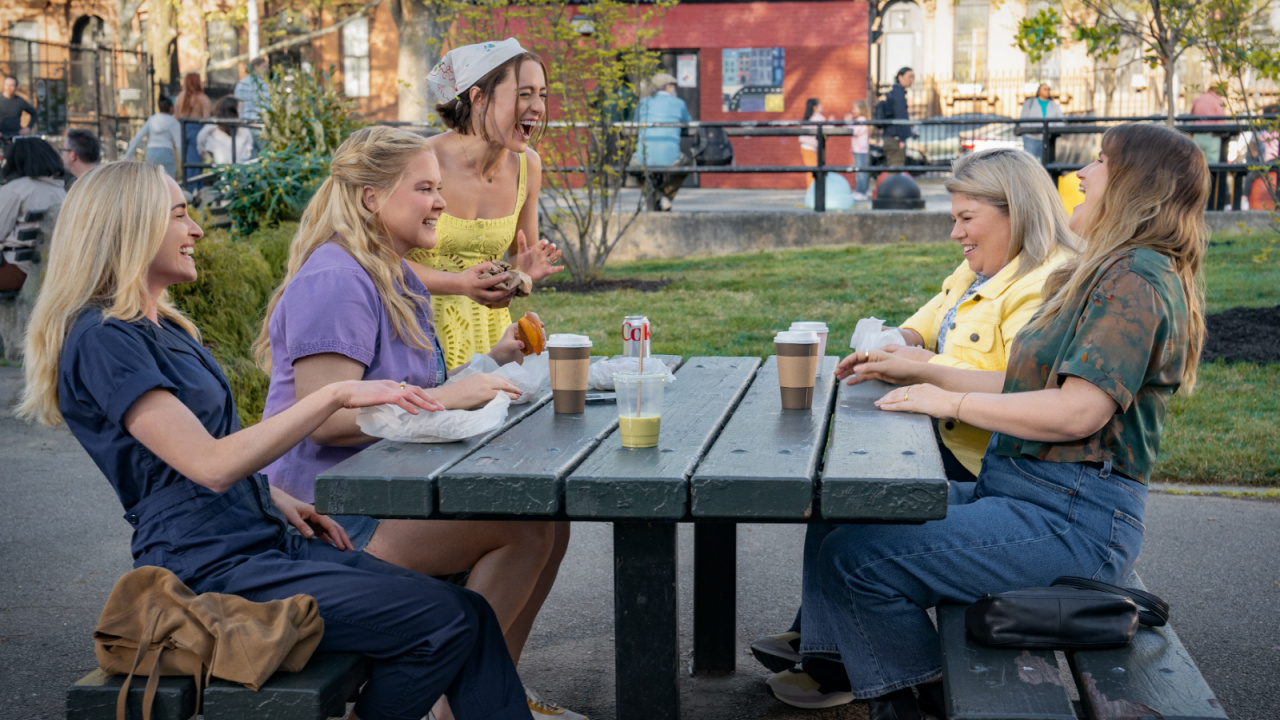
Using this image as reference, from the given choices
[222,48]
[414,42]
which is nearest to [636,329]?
[414,42]

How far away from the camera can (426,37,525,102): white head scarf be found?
3658 millimetres

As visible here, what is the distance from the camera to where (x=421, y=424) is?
2.43 meters

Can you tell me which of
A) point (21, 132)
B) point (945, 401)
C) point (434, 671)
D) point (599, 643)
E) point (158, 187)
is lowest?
point (599, 643)

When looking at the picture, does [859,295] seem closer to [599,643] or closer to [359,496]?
[599,643]

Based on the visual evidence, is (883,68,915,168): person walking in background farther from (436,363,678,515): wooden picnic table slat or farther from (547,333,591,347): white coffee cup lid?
(436,363,678,515): wooden picnic table slat

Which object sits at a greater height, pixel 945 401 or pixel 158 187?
pixel 158 187

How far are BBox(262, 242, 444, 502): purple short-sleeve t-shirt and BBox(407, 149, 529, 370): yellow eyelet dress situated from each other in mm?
820

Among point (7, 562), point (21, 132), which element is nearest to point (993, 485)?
point (7, 562)

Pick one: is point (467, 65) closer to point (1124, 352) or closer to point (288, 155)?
point (1124, 352)

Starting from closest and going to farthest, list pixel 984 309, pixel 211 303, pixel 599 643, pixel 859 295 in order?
pixel 984 309, pixel 599 643, pixel 211 303, pixel 859 295

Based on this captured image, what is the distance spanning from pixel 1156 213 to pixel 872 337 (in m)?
0.95

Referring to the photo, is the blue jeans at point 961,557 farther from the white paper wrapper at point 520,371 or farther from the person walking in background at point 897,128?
the person walking in background at point 897,128

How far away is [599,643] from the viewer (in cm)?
368

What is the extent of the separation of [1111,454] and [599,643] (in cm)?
174
